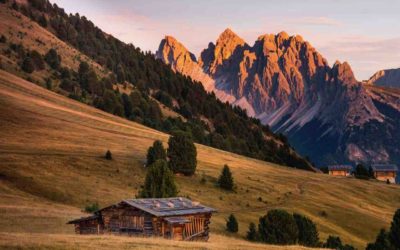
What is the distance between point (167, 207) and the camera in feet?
185

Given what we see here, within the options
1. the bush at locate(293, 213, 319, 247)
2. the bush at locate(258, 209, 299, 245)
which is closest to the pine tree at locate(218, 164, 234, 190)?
the bush at locate(293, 213, 319, 247)

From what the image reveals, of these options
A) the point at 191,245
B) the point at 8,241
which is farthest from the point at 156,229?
the point at 8,241

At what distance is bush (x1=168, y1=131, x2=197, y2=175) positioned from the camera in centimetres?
10406

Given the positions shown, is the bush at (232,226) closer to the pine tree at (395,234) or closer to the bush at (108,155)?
the pine tree at (395,234)

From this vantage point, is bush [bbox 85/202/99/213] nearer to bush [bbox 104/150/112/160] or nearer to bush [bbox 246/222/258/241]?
bush [bbox 246/222/258/241]

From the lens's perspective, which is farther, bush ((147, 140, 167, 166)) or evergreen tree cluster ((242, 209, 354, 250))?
bush ((147, 140, 167, 166))

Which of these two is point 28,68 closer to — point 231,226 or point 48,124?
point 48,124

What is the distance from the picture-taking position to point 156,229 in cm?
5366

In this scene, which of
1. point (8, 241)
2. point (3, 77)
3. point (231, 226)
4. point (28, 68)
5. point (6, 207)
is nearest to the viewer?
point (8, 241)

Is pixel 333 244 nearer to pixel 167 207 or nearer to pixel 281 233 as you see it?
pixel 281 233

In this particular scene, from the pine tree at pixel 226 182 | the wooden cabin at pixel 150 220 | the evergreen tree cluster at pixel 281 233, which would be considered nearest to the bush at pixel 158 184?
the evergreen tree cluster at pixel 281 233

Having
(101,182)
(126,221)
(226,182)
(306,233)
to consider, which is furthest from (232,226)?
(226,182)

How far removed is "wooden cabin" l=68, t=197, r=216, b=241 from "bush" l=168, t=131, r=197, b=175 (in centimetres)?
4403

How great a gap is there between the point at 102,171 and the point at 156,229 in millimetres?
40487
